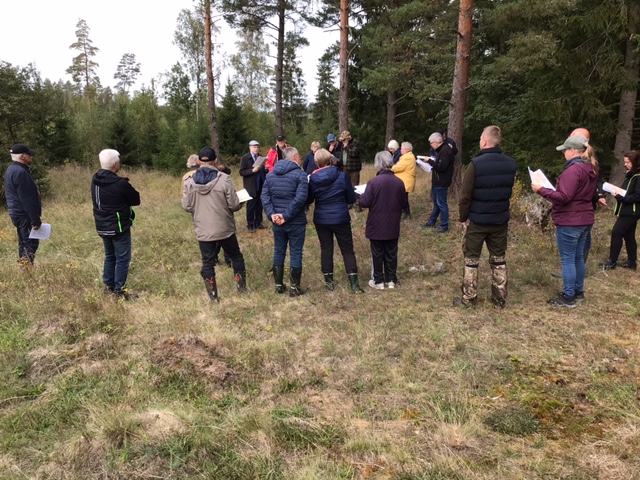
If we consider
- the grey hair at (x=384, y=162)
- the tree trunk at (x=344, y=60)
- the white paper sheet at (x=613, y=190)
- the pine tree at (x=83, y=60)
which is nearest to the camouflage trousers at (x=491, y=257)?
the grey hair at (x=384, y=162)

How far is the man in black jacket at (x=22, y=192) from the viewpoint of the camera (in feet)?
18.7

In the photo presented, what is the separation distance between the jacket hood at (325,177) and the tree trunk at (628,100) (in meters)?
7.90

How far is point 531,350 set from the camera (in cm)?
395

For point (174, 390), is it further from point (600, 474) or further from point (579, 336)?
point (579, 336)

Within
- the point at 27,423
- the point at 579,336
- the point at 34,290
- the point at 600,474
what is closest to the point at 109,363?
the point at 27,423

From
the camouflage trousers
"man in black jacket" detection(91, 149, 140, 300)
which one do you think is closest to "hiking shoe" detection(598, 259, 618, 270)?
the camouflage trousers

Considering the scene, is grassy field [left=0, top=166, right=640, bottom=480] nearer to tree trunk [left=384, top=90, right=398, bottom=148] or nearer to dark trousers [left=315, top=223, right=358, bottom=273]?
dark trousers [left=315, top=223, right=358, bottom=273]

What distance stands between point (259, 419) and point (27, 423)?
1.78 metres

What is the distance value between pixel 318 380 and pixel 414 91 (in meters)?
13.6

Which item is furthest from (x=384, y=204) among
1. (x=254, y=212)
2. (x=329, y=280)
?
(x=254, y=212)

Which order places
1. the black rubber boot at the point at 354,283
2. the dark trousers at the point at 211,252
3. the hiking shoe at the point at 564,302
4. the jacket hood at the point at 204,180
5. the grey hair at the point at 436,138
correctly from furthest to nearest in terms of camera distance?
the grey hair at the point at 436,138 < the black rubber boot at the point at 354,283 < the dark trousers at the point at 211,252 < the jacket hood at the point at 204,180 < the hiking shoe at the point at 564,302

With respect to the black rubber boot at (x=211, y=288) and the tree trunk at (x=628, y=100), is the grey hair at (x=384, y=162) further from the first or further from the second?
the tree trunk at (x=628, y=100)

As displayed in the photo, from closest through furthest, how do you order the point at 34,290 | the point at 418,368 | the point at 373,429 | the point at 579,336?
the point at 373,429 < the point at 418,368 < the point at 579,336 < the point at 34,290

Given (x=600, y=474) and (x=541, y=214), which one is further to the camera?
(x=541, y=214)
